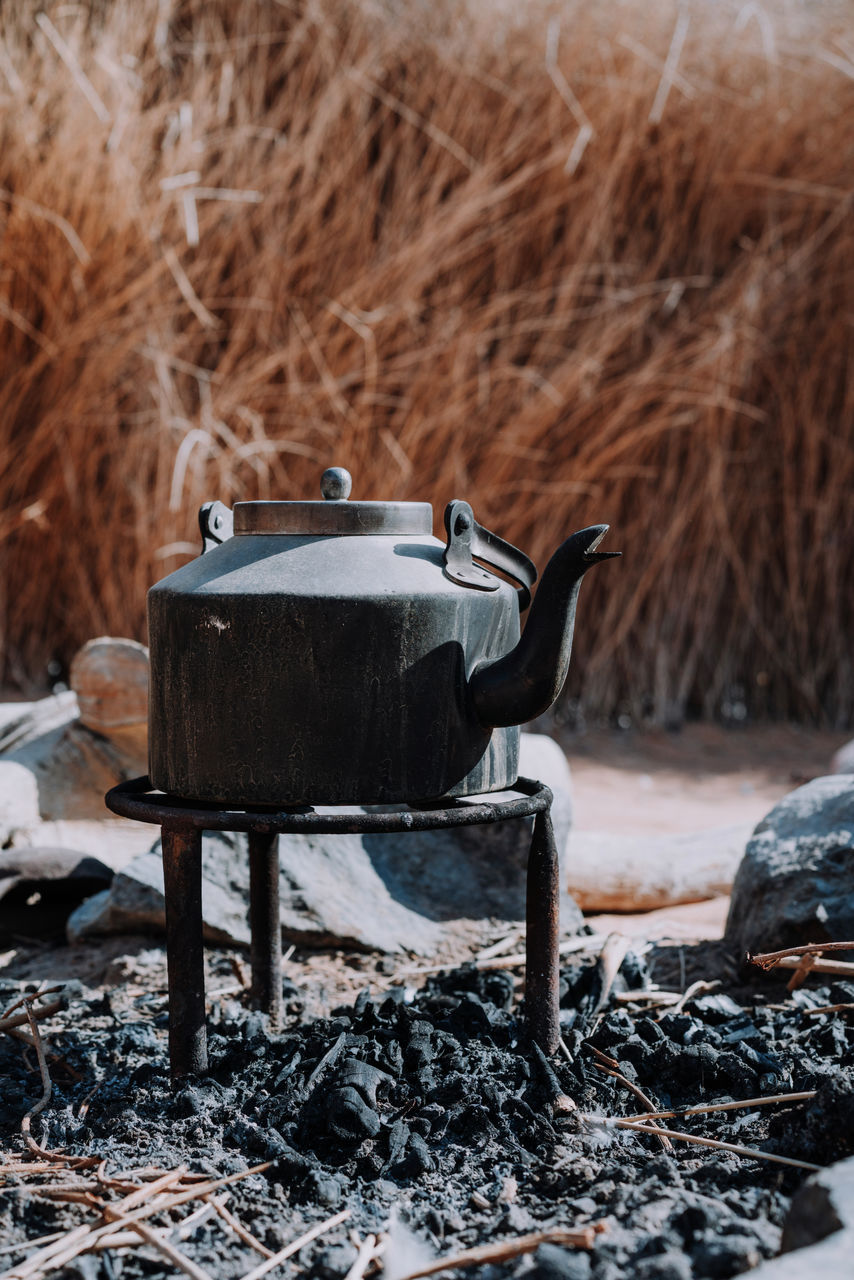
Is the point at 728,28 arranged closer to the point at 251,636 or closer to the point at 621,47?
the point at 621,47

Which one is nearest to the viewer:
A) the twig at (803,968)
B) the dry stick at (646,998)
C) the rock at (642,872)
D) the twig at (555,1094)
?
the twig at (555,1094)

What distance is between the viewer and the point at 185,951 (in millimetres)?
1733

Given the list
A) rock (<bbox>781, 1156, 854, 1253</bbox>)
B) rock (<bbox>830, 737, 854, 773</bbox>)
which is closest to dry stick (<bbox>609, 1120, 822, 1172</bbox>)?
rock (<bbox>781, 1156, 854, 1253</bbox>)

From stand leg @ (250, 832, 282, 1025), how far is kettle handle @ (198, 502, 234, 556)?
1.83ft

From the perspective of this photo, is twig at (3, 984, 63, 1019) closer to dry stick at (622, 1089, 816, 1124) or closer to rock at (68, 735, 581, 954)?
rock at (68, 735, 581, 954)

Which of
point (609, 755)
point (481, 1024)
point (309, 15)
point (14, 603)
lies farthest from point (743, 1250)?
point (309, 15)

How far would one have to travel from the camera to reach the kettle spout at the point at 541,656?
5.31 ft

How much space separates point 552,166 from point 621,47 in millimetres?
597

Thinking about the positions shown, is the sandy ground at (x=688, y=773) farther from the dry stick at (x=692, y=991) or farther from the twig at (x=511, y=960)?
the dry stick at (x=692, y=991)

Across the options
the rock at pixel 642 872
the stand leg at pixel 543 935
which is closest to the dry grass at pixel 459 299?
the rock at pixel 642 872

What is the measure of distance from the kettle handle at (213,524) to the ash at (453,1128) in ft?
2.63

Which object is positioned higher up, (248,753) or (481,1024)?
(248,753)

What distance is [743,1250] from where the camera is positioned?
48.1 inches

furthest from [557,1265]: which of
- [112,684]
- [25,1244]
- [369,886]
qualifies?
[112,684]
